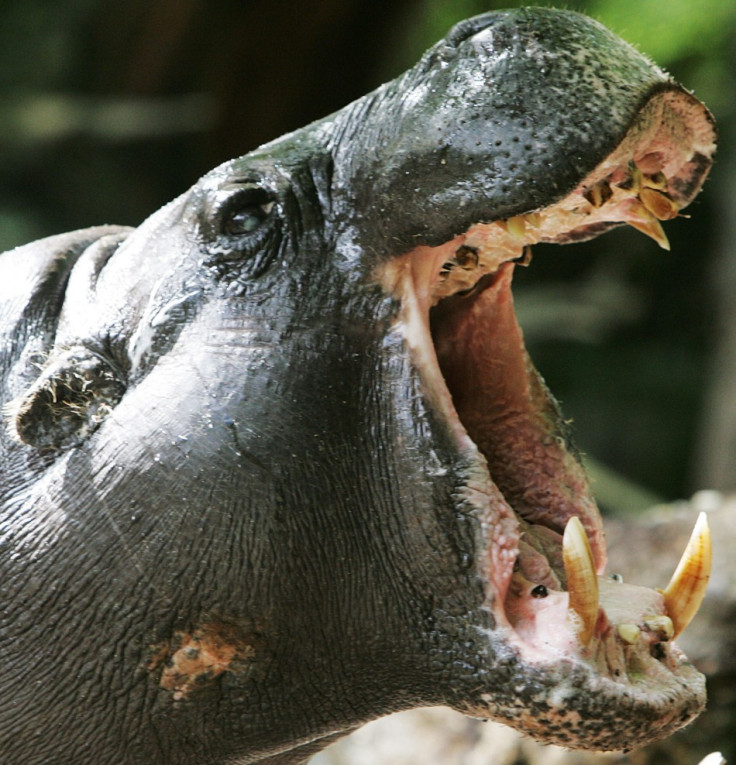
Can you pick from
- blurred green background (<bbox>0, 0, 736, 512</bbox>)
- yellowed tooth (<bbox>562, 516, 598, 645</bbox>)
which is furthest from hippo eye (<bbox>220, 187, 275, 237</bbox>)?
blurred green background (<bbox>0, 0, 736, 512</bbox>)

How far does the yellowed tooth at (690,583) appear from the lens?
8.20 ft

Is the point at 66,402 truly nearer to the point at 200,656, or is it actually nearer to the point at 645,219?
the point at 200,656

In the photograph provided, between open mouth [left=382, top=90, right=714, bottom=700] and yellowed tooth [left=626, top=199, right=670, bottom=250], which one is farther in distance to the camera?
yellowed tooth [left=626, top=199, right=670, bottom=250]

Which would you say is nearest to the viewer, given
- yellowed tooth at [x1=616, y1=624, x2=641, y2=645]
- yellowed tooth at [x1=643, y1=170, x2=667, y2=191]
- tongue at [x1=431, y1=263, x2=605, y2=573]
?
yellowed tooth at [x1=616, y1=624, x2=641, y2=645]

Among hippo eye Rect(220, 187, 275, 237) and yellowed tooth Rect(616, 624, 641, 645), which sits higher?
hippo eye Rect(220, 187, 275, 237)

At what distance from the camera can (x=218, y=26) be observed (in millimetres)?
11367

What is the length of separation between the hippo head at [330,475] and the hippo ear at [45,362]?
0.01 metres

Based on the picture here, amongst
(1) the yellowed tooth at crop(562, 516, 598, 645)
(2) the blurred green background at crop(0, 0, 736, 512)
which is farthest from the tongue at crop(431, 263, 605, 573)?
(2) the blurred green background at crop(0, 0, 736, 512)

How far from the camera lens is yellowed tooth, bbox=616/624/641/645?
2369 mm

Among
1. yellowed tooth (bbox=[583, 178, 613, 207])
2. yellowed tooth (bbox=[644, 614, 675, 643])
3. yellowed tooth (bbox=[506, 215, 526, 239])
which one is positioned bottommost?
yellowed tooth (bbox=[644, 614, 675, 643])

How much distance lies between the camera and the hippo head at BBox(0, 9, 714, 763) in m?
2.30

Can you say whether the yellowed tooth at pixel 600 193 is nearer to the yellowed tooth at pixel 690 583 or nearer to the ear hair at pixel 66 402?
the yellowed tooth at pixel 690 583

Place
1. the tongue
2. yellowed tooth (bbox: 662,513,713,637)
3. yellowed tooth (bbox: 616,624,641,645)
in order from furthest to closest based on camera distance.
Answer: the tongue
yellowed tooth (bbox: 662,513,713,637)
yellowed tooth (bbox: 616,624,641,645)

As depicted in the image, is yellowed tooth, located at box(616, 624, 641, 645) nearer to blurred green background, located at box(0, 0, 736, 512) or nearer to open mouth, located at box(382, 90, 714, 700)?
open mouth, located at box(382, 90, 714, 700)
